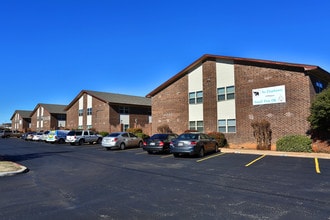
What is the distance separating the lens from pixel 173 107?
2898 centimetres

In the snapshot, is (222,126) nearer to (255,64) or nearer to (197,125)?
(197,125)

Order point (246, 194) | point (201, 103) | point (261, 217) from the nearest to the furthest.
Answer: point (261, 217) < point (246, 194) < point (201, 103)

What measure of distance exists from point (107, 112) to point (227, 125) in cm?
2115

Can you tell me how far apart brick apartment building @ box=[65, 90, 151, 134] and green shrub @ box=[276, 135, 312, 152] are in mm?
21932

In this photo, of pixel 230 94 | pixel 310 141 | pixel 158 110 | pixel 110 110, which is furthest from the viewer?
pixel 110 110

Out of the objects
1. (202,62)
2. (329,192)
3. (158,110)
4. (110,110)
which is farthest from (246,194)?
(110,110)

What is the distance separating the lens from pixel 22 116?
75812mm

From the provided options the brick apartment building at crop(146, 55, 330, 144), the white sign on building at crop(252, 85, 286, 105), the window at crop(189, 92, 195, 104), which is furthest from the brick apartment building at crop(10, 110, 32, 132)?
the white sign on building at crop(252, 85, 286, 105)

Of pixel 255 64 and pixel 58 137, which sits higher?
pixel 255 64

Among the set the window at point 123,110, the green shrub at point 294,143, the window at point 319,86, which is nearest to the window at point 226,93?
the green shrub at point 294,143

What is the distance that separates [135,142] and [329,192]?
18.7 m

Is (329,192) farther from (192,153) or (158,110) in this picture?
(158,110)

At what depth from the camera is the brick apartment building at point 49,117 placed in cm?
5841

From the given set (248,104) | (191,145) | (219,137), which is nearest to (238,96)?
(248,104)
